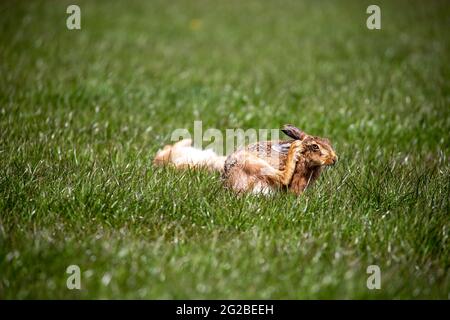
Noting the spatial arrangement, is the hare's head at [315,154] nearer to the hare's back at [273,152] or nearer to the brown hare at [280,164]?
the brown hare at [280,164]

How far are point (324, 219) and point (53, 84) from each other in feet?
15.5

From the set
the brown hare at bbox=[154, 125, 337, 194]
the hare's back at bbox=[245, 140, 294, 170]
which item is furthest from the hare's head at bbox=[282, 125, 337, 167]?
the hare's back at bbox=[245, 140, 294, 170]

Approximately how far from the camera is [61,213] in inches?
150

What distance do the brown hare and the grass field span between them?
0.11 metres

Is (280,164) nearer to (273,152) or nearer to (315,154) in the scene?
(273,152)

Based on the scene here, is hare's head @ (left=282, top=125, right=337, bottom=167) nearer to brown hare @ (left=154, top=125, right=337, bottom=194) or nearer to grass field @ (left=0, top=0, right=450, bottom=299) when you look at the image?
brown hare @ (left=154, top=125, right=337, bottom=194)

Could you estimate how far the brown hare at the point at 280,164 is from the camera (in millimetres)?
3971

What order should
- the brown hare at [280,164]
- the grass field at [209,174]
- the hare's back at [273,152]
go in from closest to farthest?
the grass field at [209,174] → the brown hare at [280,164] → the hare's back at [273,152]

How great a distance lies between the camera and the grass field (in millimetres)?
3205

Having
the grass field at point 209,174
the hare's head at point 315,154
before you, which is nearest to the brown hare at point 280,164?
the hare's head at point 315,154

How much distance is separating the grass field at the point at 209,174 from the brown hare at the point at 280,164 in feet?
0.37

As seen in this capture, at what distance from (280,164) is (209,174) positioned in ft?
2.00

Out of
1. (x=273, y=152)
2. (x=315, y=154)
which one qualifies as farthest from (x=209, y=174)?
(x=315, y=154)

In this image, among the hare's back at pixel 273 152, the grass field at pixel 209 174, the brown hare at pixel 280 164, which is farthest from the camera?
the hare's back at pixel 273 152
